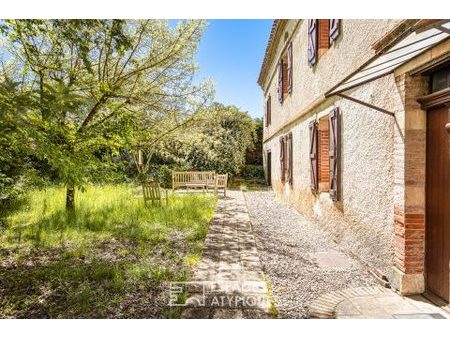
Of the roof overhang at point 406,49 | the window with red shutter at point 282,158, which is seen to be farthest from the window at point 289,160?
the roof overhang at point 406,49

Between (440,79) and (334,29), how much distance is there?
2.91m

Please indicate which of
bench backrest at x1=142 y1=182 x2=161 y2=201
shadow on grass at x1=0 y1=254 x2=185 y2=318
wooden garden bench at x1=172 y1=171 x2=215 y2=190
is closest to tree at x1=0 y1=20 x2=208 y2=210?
shadow on grass at x1=0 y1=254 x2=185 y2=318

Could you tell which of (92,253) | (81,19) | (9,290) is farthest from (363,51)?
(9,290)

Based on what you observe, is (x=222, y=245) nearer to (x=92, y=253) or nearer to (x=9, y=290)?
(x=92, y=253)

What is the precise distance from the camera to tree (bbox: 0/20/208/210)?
3.66 meters

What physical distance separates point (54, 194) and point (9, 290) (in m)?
3.61

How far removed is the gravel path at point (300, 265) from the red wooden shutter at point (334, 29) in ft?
11.6

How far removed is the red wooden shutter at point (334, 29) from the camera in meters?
5.39

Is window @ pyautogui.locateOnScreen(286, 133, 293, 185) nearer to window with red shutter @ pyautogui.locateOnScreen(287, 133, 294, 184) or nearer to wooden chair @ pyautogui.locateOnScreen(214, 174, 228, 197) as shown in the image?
window with red shutter @ pyautogui.locateOnScreen(287, 133, 294, 184)

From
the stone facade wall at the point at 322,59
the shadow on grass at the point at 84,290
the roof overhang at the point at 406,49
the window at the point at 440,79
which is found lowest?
the shadow on grass at the point at 84,290

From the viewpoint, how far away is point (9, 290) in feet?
12.6

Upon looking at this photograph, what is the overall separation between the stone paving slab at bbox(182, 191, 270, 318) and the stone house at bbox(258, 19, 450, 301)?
1489mm

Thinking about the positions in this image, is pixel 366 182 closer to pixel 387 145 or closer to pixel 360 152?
pixel 360 152

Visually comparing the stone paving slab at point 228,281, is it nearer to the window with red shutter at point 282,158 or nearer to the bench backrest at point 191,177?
the window with red shutter at point 282,158
